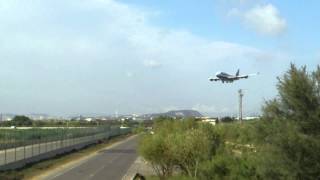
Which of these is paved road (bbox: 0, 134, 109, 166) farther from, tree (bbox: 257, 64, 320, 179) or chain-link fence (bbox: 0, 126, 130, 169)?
tree (bbox: 257, 64, 320, 179)

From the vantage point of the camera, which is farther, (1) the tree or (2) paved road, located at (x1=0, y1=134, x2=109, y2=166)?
(2) paved road, located at (x1=0, y1=134, x2=109, y2=166)

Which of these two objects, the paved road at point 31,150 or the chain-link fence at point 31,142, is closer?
the paved road at point 31,150

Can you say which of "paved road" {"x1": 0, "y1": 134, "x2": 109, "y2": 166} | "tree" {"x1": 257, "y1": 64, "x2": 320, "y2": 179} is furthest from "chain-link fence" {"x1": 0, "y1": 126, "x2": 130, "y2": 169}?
"tree" {"x1": 257, "y1": 64, "x2": 320, "y2": 179}

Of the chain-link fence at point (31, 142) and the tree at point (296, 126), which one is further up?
the tree at point (296, 126)

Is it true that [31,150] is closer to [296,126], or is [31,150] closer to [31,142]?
[31,142]

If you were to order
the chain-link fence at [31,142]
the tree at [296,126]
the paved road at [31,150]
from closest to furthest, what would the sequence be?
1. the tree at [296,126]
2. the paved road at [31,150]
3. the chain-link fence at [31,142]

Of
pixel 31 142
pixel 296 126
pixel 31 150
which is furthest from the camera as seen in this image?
pixel 31 142

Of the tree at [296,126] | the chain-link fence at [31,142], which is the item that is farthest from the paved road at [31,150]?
the tree at [296,126]

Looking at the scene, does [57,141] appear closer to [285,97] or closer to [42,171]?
[42,171]

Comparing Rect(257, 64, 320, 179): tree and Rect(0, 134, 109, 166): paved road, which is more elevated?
Rect(257, 64, 320, 179): tree

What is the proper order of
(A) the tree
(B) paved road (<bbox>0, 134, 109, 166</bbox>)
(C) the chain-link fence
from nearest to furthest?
(A) the tree → (B) paved road (<bbox>0, 134, 109, 166</bbox>) → (C) the chain-link fence

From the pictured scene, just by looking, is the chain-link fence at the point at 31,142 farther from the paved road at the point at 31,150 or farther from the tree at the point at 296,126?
the tree at the point at 296,126

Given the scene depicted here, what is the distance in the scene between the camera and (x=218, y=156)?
1037 inches

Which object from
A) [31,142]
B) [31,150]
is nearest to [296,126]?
[31,150]
